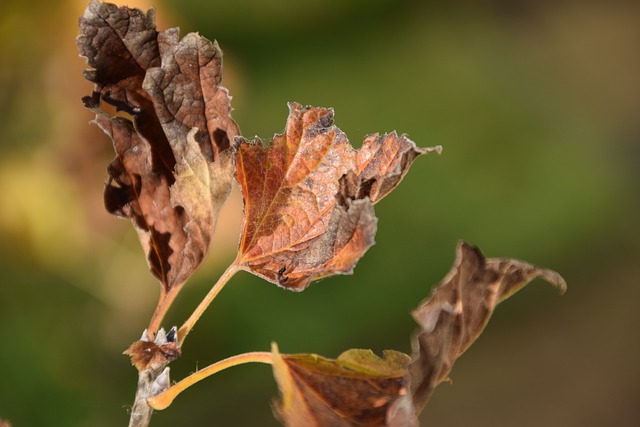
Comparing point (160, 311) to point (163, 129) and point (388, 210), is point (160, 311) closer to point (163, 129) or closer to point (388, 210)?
point (163, 129)

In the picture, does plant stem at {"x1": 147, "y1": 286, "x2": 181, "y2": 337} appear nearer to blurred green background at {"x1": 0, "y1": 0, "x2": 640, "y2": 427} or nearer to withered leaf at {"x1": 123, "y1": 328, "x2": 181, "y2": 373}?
withered leaf at {"x1": 123, "y1": 328, "x2": 181, "y2": 373}

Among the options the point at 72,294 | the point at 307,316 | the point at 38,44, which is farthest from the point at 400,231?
the point at 38,44

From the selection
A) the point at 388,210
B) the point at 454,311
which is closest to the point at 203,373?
the point at 454,311

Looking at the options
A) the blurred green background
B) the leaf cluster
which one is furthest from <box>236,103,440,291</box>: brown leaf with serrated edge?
the blurred green background

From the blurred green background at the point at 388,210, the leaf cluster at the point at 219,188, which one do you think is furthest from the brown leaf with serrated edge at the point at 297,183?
the blurred green background at the point at 388,210

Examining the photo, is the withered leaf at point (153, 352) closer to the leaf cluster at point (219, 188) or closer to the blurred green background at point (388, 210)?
the leaf cluster at point (219, 188)
